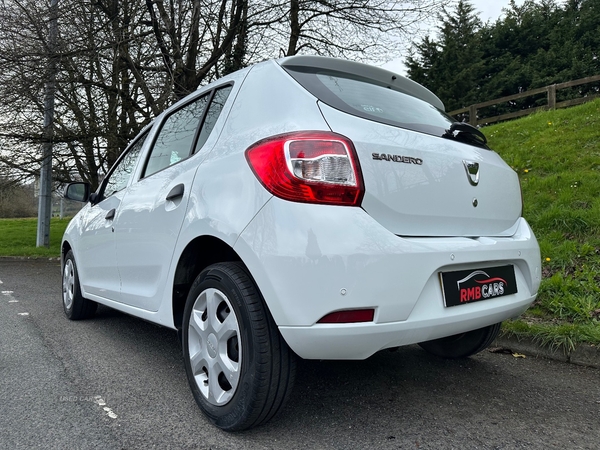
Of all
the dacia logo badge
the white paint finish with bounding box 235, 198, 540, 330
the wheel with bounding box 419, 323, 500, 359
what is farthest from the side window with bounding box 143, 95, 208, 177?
the wheel with bounding box 419, 323, 500, 359

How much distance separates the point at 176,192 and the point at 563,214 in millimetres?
4263

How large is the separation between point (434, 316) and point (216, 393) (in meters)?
0.99

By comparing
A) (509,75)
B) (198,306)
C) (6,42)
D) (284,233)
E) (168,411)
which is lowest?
(168,411)

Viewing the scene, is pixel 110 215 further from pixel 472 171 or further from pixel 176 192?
pixel 472 171

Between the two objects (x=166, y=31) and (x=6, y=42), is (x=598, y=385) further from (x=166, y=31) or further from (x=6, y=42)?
(x=6, y=42)

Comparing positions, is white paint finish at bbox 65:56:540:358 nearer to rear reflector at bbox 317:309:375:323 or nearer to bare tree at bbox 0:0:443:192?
rear reflector at bbox 317:309:375:323

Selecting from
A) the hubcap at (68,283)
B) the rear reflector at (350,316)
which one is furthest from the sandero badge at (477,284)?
the hubcap at (68,283)

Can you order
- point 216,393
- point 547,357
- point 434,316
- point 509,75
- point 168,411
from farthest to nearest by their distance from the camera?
point 509,75, point 547,357, point 168,411, point 216,393, point 434,316

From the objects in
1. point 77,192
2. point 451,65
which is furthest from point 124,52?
point 451,65

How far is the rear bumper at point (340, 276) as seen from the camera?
1708 mm

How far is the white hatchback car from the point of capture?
174 cm

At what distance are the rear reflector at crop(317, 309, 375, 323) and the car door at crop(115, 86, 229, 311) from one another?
0.97 metres

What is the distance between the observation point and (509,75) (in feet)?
99.1

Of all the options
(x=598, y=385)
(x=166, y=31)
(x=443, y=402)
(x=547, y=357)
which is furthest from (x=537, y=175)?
(x=166, y=31)
